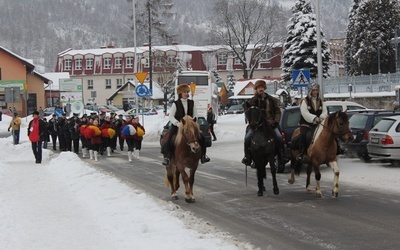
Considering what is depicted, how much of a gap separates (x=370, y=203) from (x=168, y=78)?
87165 millimetres

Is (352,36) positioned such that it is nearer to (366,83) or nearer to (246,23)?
(246,23)

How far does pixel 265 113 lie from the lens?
1251 centimetres

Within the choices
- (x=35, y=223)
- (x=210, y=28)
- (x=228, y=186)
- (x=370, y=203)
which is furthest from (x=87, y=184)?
(x=210, y=28)

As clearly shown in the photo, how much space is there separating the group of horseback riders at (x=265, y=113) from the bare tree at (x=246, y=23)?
Result: 226 ft

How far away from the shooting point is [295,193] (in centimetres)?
1299

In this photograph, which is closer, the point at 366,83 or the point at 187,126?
the point at 187,126

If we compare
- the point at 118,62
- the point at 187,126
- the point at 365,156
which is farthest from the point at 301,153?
the point at 118,62

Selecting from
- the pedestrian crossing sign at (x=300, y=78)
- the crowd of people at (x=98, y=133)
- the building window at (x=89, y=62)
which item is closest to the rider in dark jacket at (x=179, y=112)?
the pedestrian crossing sign at (x=300, y=78)

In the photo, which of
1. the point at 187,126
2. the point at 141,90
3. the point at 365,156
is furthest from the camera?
the point at 141,90

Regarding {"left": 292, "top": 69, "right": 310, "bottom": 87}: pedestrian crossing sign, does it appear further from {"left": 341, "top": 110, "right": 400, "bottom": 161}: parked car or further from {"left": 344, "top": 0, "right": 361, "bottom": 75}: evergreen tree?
{"left": 344, "top": 0, "right": 361, "bottom": 75}: evergreen tree

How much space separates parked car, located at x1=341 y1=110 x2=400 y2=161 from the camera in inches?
778

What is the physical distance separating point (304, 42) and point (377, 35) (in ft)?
38.5

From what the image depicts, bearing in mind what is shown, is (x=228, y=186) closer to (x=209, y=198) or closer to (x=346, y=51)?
(x=209, y=198)

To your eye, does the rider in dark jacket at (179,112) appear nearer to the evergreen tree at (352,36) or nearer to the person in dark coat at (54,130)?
the person in dark coat at (54,130)
